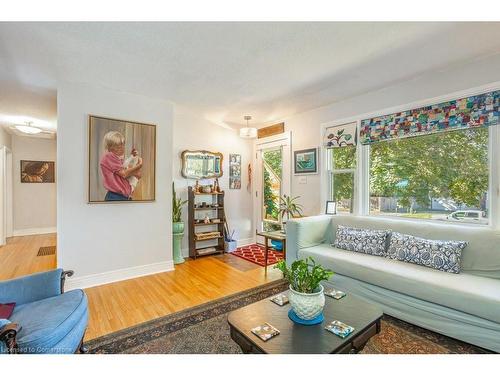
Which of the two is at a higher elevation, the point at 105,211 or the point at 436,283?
the point at 105,211

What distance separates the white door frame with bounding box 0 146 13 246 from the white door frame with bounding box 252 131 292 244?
4897mm

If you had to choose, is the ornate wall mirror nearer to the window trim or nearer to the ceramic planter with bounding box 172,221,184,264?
the ceramic planter with bounding box 172,221,184,264

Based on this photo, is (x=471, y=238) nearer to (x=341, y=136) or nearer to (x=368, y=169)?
(x=368, y=169)

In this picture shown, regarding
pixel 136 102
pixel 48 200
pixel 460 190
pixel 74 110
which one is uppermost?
pixel 136 102

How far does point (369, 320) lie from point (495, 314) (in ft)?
2.97

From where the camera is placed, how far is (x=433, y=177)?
272cm

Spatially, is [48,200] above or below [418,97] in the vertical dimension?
below

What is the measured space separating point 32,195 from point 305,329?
7.09 m

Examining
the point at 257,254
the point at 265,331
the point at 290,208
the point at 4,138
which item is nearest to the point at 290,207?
the point at 290,208

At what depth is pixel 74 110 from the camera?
2.86 meters

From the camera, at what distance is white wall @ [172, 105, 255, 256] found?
4.10 m

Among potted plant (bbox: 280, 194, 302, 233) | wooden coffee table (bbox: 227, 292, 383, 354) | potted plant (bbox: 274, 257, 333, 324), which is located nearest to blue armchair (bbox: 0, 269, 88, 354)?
wooden coffee table (bbox: 227, 292, 383, 354)
